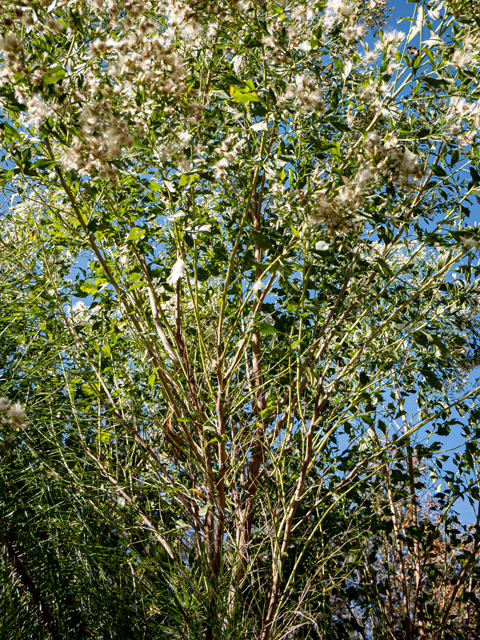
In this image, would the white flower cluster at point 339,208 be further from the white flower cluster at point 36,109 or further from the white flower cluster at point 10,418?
the white flower cluster at point 10,418

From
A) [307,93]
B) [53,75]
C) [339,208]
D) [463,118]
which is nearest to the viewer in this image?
[53,75]

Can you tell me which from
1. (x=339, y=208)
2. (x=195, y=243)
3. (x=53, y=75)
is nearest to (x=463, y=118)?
(x=339, y=208)

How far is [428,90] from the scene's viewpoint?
163 centimetres

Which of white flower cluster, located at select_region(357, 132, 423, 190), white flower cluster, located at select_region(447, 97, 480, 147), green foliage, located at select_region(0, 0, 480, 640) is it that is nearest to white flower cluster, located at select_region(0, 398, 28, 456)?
green foliage, located at select_region(0, 0, 480, 640)

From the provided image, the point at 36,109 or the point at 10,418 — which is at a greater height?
the point at 36,109

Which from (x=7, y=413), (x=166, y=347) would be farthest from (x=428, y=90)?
(x=7, y=413)

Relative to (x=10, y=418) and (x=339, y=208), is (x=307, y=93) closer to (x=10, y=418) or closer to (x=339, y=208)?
(x=339, y=208)

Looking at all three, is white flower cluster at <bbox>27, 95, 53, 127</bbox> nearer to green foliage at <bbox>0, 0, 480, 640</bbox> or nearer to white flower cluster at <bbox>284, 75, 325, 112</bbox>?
green foliage at <bbox>0, 0, 480, 640</bbox>

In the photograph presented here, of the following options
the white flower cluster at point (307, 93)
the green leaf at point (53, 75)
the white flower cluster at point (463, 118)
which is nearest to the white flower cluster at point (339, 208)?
the white flower cluster at point (307, 93)

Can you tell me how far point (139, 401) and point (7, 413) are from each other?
0.87m

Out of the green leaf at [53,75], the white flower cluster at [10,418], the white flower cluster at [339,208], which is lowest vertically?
the white flower cluster at [10,418]

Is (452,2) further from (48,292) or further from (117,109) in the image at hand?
(48,292)

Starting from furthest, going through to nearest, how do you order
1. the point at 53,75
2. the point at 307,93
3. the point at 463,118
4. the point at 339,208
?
the point at 463,118 < the point at 307,93 < the point at 339,208 < the point at 53,75

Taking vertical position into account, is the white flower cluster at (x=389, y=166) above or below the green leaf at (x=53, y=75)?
above
